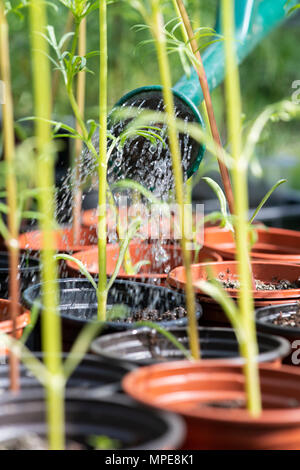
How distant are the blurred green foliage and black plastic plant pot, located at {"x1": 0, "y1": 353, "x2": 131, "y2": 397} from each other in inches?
97.8

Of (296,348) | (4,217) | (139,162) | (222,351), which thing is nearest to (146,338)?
(222,351)

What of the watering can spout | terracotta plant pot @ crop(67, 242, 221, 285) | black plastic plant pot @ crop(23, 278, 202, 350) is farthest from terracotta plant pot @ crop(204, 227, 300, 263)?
black plastic plant pot @ crop(23, 278, 202, 350)

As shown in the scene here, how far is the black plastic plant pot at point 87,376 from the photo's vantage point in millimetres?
793

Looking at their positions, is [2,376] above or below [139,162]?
below

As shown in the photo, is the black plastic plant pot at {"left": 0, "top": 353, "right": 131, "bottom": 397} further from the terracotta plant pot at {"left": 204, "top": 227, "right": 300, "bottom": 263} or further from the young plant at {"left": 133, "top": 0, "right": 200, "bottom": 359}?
the terracotta plant pot at {"left": 204, "top": 227, "right": 300, "bottom": 263}

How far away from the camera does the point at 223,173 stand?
45.8 inches

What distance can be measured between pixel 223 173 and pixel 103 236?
0.24 m

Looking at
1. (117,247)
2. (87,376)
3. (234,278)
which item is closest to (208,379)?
(87,376)

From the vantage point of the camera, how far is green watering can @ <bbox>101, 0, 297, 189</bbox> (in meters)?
1.48

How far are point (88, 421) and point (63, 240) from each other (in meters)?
1.22

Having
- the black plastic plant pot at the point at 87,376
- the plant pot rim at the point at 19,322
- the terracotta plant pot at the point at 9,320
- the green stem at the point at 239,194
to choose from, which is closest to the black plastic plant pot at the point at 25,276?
the terracotta plant pot at the point at 9,320

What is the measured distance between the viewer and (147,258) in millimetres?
1892
